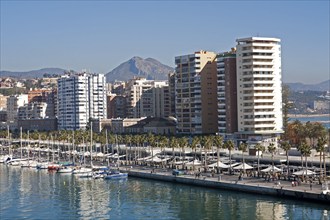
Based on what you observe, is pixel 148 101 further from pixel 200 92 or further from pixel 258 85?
pixel 258 85

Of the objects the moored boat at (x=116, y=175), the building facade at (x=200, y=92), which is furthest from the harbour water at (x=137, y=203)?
the building facade at (x=200, y=92)

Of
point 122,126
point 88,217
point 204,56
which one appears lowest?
point 88,217

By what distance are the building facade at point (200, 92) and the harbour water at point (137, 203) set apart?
1427 inches

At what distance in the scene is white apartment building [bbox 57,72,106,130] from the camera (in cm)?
13888

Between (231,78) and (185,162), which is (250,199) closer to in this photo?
(185,162)

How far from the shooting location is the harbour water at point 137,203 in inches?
1797

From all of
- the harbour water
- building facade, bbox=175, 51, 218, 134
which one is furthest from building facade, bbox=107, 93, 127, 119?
the harbour water

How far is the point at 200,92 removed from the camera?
102m

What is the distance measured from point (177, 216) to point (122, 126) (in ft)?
268

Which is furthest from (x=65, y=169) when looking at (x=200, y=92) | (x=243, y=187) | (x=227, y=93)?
(x=200, y=92)

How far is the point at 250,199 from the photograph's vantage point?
5116 centimetres

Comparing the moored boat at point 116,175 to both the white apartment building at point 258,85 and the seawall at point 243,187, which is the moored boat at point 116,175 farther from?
the white apartment building at point 258,85

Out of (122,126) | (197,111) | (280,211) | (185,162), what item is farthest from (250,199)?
(122,126)

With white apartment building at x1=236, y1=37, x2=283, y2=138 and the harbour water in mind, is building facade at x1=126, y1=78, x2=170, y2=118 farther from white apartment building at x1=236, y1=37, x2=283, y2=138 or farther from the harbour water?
the harbour water
